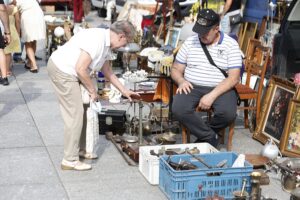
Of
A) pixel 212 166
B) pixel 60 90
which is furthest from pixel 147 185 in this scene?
pixel 60 90

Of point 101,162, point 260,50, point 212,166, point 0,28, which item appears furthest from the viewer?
point 0,28

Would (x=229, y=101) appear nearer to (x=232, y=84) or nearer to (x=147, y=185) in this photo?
(x=232, y=84)

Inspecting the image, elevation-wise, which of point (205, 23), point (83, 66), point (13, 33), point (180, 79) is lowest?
point (13, 33)

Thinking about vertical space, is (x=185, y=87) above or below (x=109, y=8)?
above

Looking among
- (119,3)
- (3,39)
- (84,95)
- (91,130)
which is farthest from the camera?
(119,3)

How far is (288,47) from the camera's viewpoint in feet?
24.7

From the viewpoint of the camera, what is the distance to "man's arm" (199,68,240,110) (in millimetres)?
6117

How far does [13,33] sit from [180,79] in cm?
453

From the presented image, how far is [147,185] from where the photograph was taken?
5543 millimetres

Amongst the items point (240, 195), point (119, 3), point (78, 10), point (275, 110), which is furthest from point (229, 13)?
point (240, 195)

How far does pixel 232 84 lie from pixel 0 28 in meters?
3.91

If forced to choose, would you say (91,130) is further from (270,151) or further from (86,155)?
(270,151)

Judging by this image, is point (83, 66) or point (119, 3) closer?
point (83, 66)

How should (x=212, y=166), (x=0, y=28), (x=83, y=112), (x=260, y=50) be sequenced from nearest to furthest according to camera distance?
(x=212, y=166) < (x=83, y=112) < (x=260, y=50) < (x=0, y=28)
